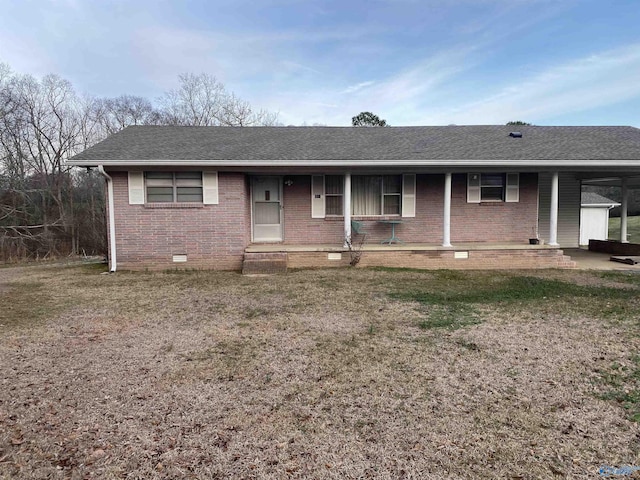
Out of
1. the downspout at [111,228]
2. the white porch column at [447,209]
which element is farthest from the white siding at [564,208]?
the downspout at [111,228]

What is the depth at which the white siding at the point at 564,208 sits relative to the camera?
12703mm

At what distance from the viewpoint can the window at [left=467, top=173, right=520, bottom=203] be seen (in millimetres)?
10797

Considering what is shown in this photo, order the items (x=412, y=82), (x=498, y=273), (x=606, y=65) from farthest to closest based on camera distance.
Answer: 1. (x=412, y=82)
2. (x=606, y=65)
3. (x=498, y=273)

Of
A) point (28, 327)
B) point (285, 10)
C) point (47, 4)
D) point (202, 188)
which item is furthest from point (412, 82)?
point (28, 327)

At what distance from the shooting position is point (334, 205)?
10.8 m

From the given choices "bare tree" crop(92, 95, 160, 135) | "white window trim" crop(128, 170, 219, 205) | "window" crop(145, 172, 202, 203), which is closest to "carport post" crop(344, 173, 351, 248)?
"white window trim" crop(128, 170, 219, 205)

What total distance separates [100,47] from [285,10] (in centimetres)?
1043

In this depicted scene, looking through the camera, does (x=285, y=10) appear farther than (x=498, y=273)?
Yes

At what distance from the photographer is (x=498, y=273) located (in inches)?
348

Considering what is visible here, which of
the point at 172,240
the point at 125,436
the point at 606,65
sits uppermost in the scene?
the point at 606,65

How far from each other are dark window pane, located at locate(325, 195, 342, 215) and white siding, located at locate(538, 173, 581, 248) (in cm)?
686

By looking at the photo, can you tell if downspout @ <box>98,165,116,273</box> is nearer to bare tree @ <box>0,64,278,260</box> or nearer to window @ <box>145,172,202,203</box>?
window @ <box>145,172,202,203</box>

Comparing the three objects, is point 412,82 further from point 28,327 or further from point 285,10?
point 28,327

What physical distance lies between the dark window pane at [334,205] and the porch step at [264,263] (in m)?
2.23
